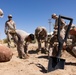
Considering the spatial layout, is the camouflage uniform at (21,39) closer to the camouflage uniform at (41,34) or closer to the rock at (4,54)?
the rock at (4,54)

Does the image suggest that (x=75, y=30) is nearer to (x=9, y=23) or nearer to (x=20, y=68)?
(x=20, y=68)

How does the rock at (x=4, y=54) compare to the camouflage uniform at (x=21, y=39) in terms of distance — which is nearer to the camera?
the rock at (x=4, y=54)

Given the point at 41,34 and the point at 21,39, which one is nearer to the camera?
the point at 21,39

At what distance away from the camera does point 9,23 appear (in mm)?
12031

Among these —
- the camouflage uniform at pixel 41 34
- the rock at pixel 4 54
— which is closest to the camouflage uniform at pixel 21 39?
the rock at pixel 4 54

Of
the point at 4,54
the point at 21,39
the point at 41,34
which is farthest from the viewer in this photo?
the point at 41,34

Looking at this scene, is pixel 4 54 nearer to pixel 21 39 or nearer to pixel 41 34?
pixel 21 39

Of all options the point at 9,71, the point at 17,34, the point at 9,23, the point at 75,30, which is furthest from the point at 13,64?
the point at 9,23

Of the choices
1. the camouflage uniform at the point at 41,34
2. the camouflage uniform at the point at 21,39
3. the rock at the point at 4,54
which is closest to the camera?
the rock at the point at 4,54

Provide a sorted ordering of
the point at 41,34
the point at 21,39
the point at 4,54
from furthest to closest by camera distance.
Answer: the point at 41,34, the point at 21,39, the point at 4,54

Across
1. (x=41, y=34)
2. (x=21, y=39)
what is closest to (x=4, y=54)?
(x=21, y=39)

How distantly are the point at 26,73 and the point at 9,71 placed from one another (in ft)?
1.55

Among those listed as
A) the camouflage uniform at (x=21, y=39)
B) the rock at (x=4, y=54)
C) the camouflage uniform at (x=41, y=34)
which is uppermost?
the camouflage uniform at (x=41, y=34)

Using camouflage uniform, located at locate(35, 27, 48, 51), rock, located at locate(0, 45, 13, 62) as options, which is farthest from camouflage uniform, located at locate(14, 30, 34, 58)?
camouflage uniform, located at locate(35, 27, 48, 51)
